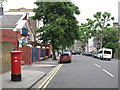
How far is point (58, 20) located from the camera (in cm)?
3875

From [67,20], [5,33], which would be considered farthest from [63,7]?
[5,33]

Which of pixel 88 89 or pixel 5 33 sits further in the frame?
pixel 5 33

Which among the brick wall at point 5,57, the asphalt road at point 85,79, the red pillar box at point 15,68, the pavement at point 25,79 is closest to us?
the pavement at point 25,79

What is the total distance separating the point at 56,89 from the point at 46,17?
31575mm

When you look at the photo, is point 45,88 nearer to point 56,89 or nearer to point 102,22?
point 56,89

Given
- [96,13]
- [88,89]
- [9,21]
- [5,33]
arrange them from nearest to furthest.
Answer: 1. [88,89]
2. [5,33]
3. [9,21]
4. [96,13]

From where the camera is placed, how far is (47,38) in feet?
138

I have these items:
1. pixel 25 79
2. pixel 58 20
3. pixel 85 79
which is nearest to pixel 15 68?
pixel 25 79

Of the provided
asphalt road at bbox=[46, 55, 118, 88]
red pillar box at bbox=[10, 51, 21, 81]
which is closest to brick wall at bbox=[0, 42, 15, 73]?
asphalt road at bbox=[46, 55, 118, 88]

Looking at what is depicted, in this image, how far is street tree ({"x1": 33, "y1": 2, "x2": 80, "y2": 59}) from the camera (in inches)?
1531

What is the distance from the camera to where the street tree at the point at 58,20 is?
38.9 meters

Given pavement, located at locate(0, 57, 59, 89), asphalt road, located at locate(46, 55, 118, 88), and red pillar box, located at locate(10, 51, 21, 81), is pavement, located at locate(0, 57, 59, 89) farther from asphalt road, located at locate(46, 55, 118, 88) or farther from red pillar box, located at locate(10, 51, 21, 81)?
asphalt road, located at locate(46, 55, 118, 88)

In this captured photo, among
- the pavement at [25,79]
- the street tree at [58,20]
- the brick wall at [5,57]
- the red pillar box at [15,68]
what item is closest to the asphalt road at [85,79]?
the pavement at [25,79]

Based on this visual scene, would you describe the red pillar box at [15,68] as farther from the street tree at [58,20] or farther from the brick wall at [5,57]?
the street tree at [58,20]
